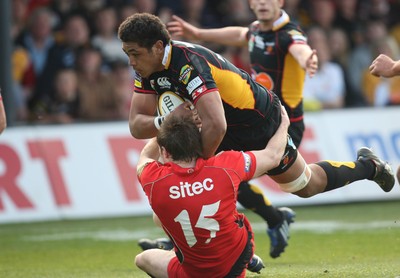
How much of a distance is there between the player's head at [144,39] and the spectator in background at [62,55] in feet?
24.4

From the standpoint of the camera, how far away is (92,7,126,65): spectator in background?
14.7m

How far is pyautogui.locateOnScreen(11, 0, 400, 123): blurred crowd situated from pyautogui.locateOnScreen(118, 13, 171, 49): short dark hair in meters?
6.50

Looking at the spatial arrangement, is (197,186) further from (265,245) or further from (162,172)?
(265,245)

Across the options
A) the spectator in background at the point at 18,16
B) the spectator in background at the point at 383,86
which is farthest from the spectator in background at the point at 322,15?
the spectator in background at the point at 18,16

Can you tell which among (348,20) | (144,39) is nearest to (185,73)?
(144,39)

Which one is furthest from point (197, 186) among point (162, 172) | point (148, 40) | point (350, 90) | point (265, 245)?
point (350, 90)

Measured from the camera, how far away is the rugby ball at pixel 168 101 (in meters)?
6.81

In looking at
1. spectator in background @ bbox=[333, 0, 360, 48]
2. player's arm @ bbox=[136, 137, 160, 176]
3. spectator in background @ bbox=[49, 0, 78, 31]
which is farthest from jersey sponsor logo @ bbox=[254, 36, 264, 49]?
spectator in background @ bbox=[333, 0, 360, 48]

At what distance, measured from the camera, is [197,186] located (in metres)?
5.89

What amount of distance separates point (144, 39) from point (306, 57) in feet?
7.98

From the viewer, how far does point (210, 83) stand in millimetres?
6477

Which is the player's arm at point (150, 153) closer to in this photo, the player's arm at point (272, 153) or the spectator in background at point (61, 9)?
the player's arm at point (272, 153)

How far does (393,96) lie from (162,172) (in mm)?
10154

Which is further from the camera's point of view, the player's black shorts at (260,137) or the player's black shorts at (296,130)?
the player's black shorts at (296,130)
